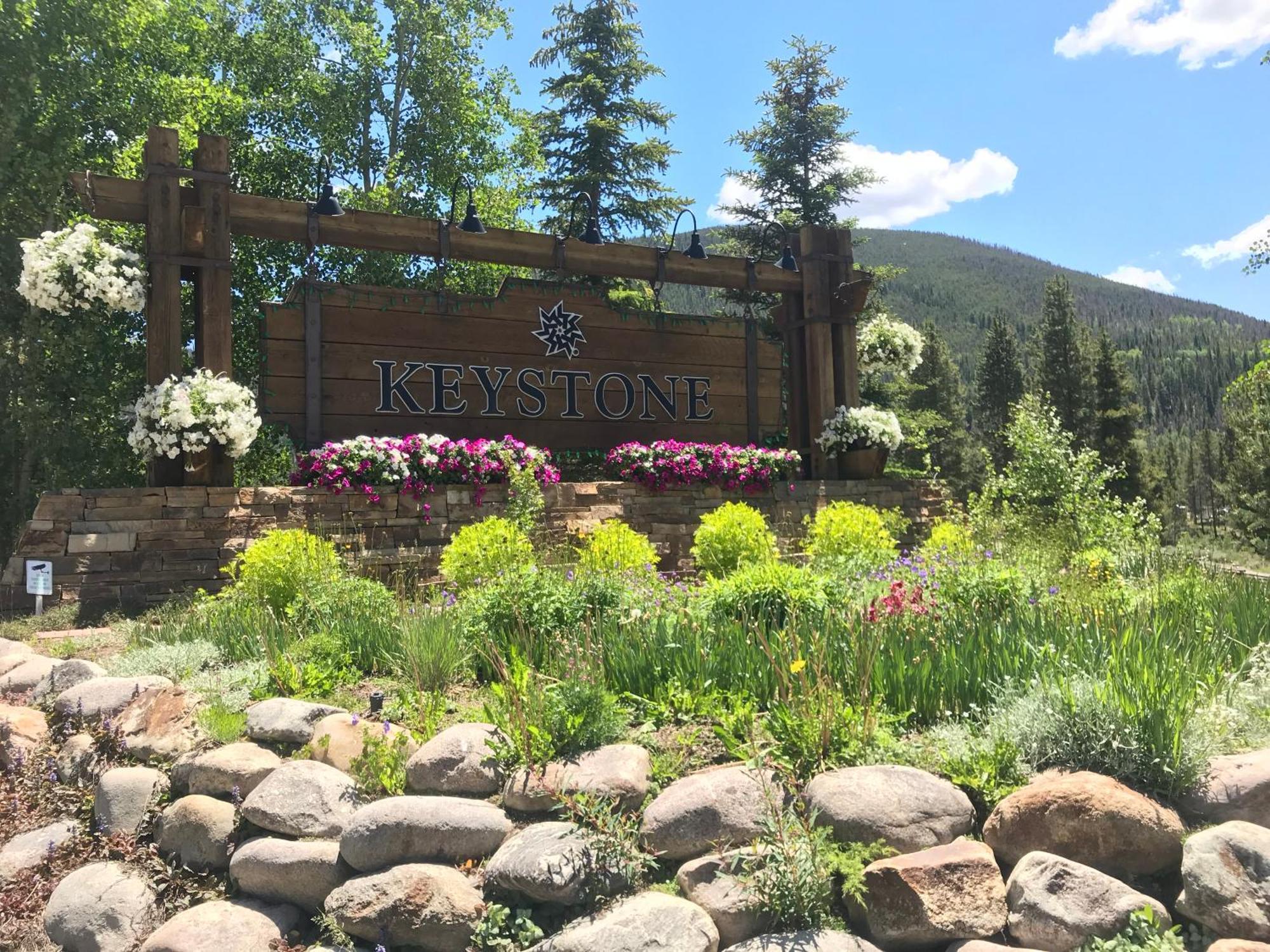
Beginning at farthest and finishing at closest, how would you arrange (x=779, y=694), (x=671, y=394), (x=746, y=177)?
(x=746, y=177) → (x=671, y=394) → (x=779, y=694)

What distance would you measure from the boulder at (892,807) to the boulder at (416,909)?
1.24 m

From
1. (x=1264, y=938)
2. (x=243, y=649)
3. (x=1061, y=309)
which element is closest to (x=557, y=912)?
(x=1264, y=938)

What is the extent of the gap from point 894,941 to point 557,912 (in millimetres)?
1088

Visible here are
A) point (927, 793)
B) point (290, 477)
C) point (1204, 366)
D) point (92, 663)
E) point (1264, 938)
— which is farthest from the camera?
point (1204, 366)

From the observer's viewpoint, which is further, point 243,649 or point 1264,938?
point 243,649

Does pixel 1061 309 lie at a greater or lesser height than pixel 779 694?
greater

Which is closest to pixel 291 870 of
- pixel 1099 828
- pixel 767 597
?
pixel 767 597

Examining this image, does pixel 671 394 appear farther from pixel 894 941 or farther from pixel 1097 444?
pixel 1097 444

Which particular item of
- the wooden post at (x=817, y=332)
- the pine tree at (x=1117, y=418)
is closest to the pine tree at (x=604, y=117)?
the wooden post at (x=817, y=332)

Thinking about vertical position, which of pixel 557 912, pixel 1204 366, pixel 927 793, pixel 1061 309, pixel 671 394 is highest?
pixel 1204 366

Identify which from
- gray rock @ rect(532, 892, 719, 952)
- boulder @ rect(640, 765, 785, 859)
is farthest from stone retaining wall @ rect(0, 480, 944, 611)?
gray rock @ rect(532, 892, 719, 952)

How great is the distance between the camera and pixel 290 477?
7645 millimetres

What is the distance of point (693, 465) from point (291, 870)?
6.33 m

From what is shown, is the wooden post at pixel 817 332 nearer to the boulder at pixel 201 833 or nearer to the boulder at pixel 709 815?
the boulder at pixel 709 815
